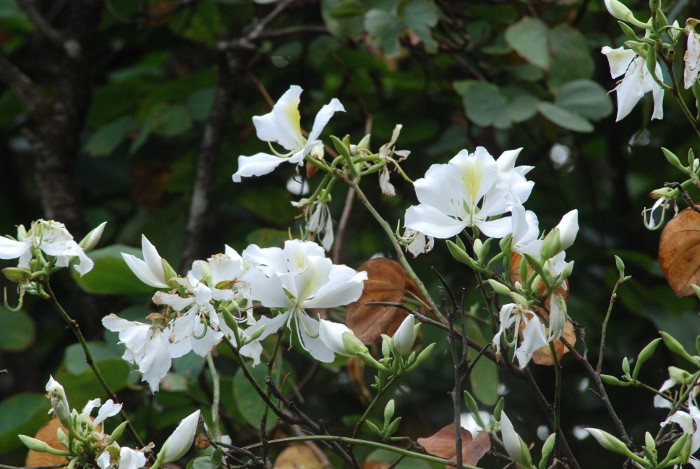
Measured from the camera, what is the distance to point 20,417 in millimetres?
1322

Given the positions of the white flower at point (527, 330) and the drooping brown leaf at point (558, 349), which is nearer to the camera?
the white flower at point (527, 330)

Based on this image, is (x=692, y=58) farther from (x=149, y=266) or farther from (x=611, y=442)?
(x=149, y=266)

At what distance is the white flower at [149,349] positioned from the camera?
68 cm

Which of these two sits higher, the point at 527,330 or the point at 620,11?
the point at 620,11

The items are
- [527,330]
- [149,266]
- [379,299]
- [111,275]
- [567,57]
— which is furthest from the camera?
[567,57]

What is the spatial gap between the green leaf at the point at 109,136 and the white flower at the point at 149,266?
1.04 metres

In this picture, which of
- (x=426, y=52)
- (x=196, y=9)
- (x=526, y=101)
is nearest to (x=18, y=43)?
(x=196, y=9)

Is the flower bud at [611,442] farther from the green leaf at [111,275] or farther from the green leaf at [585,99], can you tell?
the green leaf at [585,99]

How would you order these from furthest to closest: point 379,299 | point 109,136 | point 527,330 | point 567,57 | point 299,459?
point 109,136
point 567,57
point 299,459
point 379,299
point 527,330

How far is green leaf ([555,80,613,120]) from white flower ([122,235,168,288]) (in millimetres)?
901

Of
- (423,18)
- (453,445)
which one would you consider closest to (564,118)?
(423,18)

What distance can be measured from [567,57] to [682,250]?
0.79m

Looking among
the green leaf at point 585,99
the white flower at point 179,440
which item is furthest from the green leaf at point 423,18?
the white flower at point 179,440

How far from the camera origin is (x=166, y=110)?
1.62m
